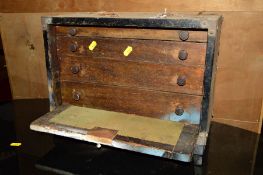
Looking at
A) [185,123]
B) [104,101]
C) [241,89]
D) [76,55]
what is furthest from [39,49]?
[241,89]

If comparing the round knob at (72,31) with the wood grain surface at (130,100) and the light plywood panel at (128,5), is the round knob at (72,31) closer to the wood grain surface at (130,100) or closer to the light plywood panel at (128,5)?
the wood grain surface at (130,100)

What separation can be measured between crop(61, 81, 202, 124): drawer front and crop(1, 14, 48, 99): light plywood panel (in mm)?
581

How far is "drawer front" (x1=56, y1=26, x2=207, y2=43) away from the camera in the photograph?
1022mm

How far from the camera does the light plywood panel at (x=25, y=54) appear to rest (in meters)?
1.73

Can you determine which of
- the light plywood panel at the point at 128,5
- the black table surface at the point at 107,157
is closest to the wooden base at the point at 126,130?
the black table surface at the point at 107,157

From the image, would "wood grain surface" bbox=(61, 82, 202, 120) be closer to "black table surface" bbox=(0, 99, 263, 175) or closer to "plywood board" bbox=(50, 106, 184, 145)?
"plywood board" bbox=(50, 106, 184, 145)

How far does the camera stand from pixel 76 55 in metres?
1.25

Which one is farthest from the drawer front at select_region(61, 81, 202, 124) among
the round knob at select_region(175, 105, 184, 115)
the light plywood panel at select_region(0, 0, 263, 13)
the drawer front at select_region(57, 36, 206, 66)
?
the light plywood panel at select_region(0, 0, 263, 13)

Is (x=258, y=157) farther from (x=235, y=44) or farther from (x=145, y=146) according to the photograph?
(x=235, y=44)

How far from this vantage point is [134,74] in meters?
1.16

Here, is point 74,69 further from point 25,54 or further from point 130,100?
point 25,54

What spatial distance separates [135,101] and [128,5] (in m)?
0.60

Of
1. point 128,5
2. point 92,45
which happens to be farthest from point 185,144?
point 128,5

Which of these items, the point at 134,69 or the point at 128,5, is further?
the point at 128,5
